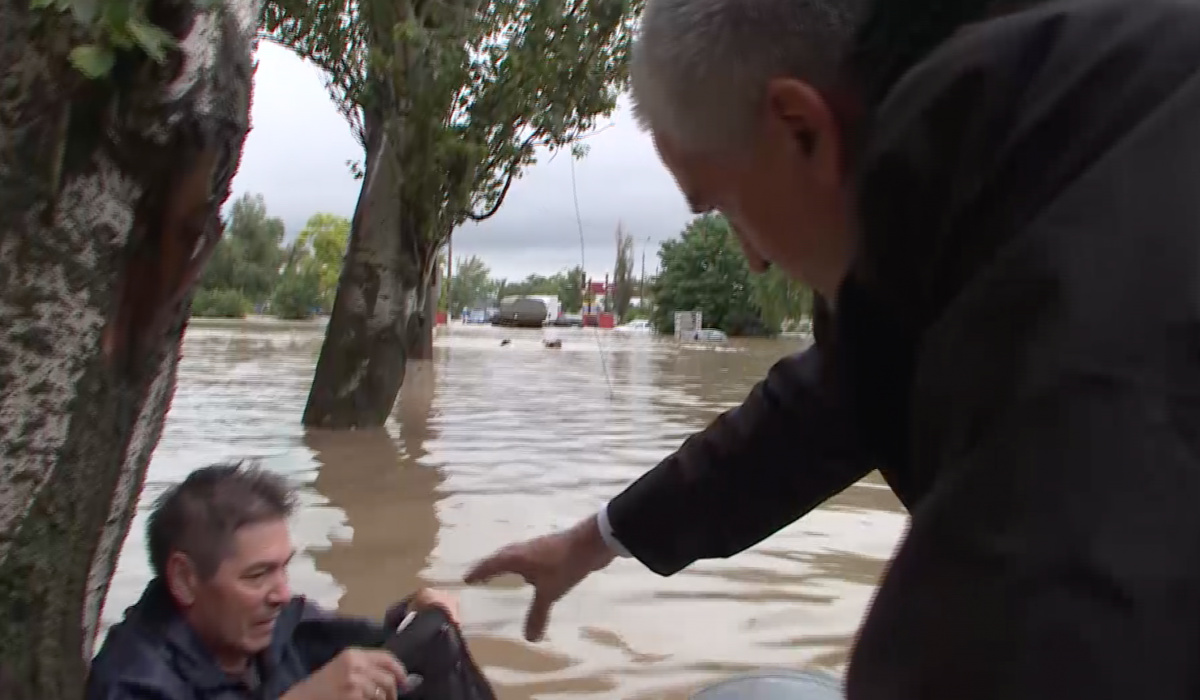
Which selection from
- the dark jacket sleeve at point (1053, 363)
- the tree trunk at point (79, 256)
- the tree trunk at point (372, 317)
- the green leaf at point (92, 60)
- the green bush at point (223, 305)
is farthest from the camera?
the green bush at point (223, 305)

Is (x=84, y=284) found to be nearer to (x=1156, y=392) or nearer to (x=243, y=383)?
(x=1156, y=392)

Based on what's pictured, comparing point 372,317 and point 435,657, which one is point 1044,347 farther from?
point 372,317

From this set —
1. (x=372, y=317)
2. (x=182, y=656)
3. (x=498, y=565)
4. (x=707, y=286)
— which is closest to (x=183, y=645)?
(x=182, y=656)

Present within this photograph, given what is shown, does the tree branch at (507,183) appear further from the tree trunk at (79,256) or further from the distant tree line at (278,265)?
Answer: the distant tree line at (278,265)

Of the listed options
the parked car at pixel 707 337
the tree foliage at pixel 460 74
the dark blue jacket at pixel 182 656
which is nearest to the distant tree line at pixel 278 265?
the parked car at pixel 707 337

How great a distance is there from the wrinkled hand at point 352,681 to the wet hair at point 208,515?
0.32m

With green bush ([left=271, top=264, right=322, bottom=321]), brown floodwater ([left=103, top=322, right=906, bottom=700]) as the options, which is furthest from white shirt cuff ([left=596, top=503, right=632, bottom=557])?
green bush ([left=271, top=264, right=322, bottom=321])

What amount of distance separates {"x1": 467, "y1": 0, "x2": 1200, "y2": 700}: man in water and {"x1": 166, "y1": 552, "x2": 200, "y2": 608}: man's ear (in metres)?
1.45

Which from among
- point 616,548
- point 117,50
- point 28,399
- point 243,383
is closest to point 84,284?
point 28,399

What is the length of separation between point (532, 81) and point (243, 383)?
194 inches

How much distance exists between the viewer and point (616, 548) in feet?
6.07

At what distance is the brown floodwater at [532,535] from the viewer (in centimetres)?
333

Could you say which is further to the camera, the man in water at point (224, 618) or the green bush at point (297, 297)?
the green bush at point (297, 297)

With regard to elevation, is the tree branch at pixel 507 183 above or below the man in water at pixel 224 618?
above
